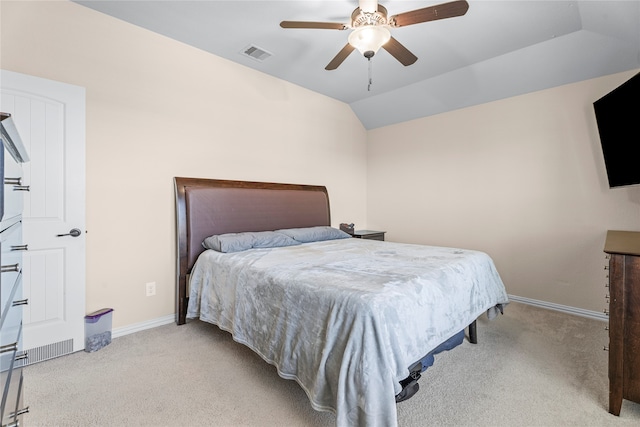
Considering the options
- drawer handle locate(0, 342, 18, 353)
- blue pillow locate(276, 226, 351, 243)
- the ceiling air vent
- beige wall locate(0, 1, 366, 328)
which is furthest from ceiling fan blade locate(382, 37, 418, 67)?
drawer handle locate(0, 342, 18, 353)

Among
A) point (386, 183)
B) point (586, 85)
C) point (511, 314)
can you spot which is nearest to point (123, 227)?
point (386, 183)

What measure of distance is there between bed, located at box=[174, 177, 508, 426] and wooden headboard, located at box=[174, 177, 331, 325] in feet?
0.04

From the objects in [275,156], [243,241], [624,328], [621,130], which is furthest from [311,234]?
[621,130]

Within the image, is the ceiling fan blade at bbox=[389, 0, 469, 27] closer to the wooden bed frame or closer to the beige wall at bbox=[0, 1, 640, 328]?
the beige wall at bbox=[0, 1, 640, 328]

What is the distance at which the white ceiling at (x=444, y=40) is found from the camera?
2.39 m

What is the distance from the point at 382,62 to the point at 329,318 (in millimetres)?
3048

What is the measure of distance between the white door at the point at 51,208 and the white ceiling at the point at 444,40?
0.92 meters

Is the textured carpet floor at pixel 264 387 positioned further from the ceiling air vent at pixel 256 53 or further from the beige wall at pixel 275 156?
the ceiling air vent at pixel 256 53

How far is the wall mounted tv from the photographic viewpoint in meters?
2.10

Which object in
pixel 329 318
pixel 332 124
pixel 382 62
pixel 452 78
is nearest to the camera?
pixel 329 318

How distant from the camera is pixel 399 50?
230cm

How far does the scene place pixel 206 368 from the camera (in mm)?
2072

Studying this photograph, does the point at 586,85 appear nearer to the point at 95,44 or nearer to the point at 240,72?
the point at 240,72

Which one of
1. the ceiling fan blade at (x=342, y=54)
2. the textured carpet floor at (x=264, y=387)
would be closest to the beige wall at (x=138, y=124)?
the textured carpet floor at (x=264, y=387)
